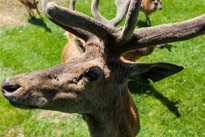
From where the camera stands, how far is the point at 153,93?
5.57 meters

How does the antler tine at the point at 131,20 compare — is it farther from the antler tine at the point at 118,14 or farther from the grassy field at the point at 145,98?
the grassy field at the point at 145,98

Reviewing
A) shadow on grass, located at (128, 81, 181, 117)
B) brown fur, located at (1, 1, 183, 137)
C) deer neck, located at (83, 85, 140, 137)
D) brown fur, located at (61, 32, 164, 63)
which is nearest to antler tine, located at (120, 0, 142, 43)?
brown fur, located at (1, 1, 183, 137)

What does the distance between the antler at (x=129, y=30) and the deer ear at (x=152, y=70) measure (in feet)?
0.84

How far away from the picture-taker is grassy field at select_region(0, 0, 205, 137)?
15.9 feet

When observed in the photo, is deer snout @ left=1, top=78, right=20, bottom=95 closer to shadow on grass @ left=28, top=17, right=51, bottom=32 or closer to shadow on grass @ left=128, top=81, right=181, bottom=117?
shadow on grass @ left=128, top=81, right=181, bottom=117

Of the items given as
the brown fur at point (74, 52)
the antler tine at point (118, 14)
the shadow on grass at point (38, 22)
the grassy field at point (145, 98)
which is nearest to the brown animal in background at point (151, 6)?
the grassy field at point (145, 98)

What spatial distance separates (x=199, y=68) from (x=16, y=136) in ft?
18.5

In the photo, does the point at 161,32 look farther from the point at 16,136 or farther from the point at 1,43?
the point at 1,43

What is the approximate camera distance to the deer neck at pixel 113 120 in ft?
8.50

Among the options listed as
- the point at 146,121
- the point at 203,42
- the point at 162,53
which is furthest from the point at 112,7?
the point at 146,121

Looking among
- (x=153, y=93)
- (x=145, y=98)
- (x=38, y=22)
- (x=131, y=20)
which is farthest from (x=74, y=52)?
(x=38, y=22)

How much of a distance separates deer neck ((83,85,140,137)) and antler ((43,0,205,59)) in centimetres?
71

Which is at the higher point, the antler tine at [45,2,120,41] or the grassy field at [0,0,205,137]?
the antler tine at [45,2,120,41]

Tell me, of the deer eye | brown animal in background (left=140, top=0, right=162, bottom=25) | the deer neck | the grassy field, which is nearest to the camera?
the deer eye
